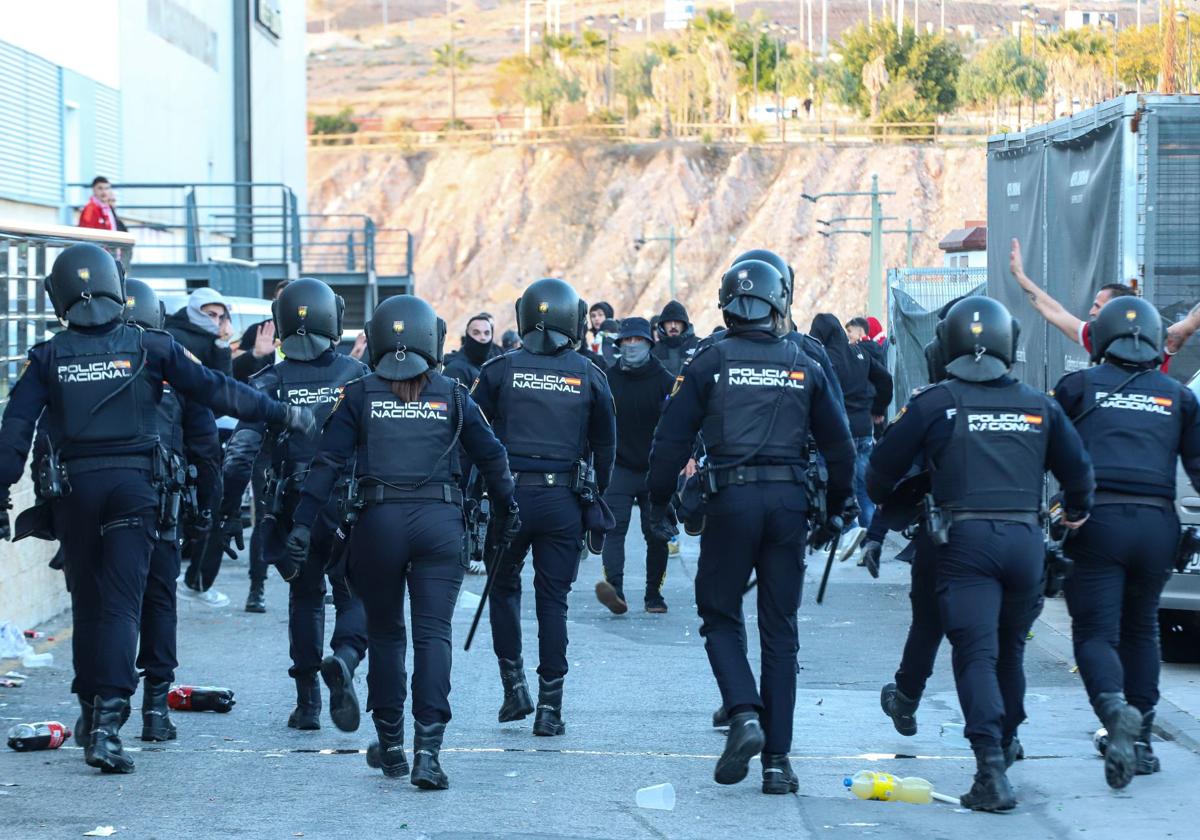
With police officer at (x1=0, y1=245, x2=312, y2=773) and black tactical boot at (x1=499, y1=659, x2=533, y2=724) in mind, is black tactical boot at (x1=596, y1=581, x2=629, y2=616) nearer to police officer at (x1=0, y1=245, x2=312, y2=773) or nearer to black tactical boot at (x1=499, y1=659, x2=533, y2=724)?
black tactical boot at (x1=499, y1=659, x2=533, y2=724)

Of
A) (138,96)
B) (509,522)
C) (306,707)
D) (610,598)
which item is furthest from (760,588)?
(138,96)

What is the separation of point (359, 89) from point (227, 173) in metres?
114

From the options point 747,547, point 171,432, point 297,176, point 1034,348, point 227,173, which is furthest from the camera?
point 297,176

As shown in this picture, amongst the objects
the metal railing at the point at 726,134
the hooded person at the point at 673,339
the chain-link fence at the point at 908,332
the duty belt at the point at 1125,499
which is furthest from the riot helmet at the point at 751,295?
the metal railing at the point at 726,134

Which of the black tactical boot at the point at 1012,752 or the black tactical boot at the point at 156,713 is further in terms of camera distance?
the black tactical boot at the point at 156,713

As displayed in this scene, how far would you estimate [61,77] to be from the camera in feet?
84.6

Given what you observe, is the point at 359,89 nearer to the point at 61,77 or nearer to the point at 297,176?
the point at 297,176

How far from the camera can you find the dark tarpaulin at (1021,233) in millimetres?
13781

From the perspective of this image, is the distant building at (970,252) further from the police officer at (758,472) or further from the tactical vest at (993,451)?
the tactical vest at (993,451)

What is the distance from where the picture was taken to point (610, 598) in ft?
40.0

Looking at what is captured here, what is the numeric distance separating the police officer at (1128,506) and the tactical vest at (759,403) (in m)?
1.21

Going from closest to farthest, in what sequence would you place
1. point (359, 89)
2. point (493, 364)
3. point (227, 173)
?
point (493, 364), point (227, 173), point (359, 89)

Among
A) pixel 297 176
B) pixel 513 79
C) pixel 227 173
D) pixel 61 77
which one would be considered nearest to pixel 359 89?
pixel 513 79

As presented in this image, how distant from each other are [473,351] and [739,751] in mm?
7161
